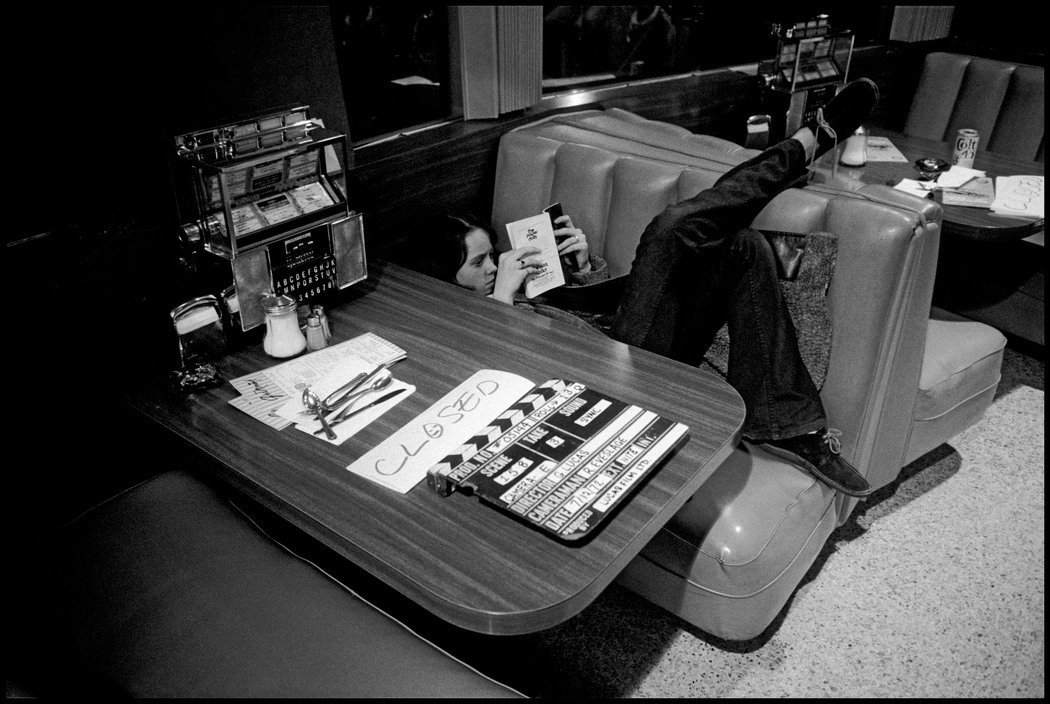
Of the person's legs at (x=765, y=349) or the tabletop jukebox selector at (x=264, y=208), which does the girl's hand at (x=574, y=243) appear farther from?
the tabletop jukebox selector at (x=264, y=208)

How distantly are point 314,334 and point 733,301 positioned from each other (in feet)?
3.27

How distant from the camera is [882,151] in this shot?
9.65 feet

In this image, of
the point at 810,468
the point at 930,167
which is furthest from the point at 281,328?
the point at 930,167

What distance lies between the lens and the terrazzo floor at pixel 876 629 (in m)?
1.73

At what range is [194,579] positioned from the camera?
4.31 feet

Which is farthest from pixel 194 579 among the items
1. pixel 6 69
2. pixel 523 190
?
pixel 523 190

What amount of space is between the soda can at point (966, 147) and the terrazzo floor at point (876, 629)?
4.13 ft

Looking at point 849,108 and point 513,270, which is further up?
point 849,108

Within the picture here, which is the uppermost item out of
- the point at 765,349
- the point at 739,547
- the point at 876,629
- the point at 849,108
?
the point at 849,108

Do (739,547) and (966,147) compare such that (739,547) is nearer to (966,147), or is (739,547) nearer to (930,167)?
(930,167)

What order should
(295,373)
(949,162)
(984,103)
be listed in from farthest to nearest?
(984,103) < (949,162) < (295,373)

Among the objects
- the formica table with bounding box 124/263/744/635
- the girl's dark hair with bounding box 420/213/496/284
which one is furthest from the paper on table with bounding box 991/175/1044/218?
the girl's dark hair with bounding box 420/213/496/284

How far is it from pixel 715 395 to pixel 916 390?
2.97ft

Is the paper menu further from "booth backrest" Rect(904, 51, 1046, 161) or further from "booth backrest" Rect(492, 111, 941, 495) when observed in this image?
"booth backrest" Rect(904, 51, 1046, 161)
